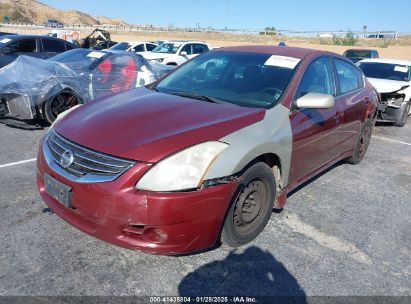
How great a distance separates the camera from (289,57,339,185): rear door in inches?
132

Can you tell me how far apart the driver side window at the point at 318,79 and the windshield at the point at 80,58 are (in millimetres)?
4733

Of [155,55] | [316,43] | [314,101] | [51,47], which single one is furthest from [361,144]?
[316,43]

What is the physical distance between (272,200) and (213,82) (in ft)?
4.29

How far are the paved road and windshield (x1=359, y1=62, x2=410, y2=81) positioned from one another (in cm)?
600

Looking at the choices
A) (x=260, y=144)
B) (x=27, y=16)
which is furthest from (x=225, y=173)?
(x=27, y=16)

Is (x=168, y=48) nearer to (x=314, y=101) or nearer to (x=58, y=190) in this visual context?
(x=314, y=101)

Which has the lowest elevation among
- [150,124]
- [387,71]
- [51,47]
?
[387,71]

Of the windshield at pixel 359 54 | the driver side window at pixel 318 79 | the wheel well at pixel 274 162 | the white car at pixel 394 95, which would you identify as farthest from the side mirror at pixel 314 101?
the windshield at pixel 359 54

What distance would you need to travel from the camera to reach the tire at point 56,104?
630cm

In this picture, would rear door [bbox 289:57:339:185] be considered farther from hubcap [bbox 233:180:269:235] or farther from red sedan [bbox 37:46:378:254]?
hubcap [bbox 233:180:269:235]

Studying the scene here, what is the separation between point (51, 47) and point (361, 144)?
8.93 m

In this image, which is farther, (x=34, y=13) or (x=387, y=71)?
(x=34, y=13)

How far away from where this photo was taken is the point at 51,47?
1060 centimetres

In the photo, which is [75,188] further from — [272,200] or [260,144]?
[272,200]
